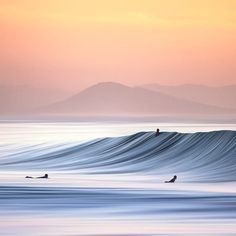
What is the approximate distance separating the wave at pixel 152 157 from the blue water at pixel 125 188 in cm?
5

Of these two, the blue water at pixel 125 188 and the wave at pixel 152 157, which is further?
the wave at pixel 152 157

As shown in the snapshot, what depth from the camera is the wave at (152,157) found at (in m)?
53.8

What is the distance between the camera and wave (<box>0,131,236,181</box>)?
5375 cm

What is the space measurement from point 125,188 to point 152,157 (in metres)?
17.5

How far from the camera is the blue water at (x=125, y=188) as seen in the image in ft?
100.0

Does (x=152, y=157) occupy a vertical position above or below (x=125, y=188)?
above

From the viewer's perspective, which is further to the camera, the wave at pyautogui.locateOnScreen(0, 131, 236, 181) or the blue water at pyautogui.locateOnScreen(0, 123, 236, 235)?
the wave at pyautogui.locateOnScreen(0, 131, 236, 181)

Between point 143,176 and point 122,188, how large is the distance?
29.0 ft

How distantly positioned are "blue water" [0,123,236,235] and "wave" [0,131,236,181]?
1.9 inches

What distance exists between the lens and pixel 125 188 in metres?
42.1

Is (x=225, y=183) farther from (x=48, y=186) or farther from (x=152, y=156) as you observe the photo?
(x=152, y=156)

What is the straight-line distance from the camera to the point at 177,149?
60969 millimetres

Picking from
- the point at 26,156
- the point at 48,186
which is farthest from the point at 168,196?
the point at 26,156

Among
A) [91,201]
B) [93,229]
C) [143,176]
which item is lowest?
[93,229]
